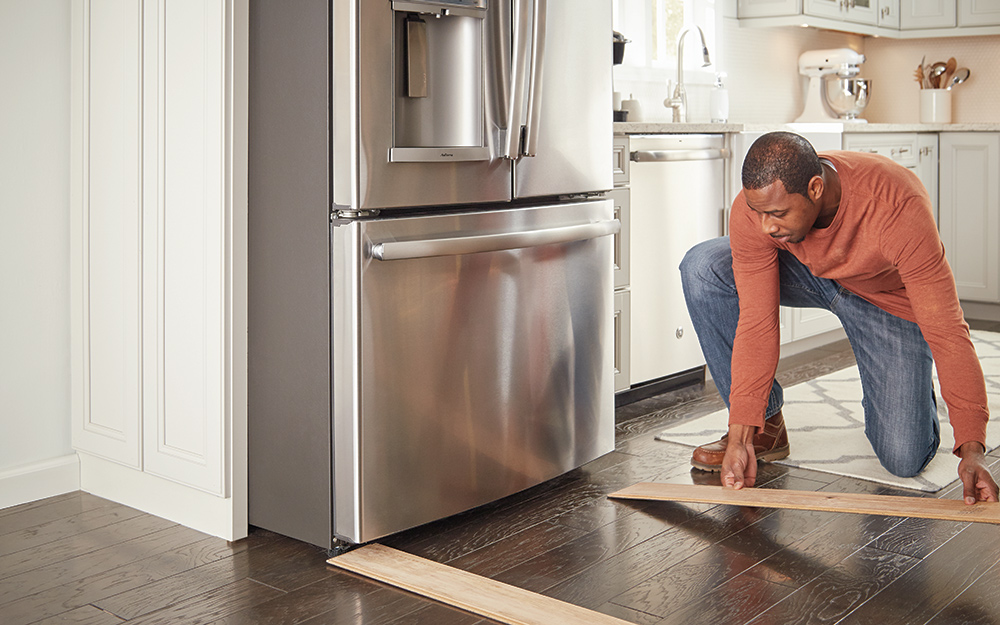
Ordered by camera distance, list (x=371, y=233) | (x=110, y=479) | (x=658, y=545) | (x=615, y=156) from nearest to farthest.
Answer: (x=371, y=233)
(x=658, y=545)
(x=110, y=479)
(x=615, y=156)

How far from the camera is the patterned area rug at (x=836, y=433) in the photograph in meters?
2.51

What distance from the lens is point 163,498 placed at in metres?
2.25

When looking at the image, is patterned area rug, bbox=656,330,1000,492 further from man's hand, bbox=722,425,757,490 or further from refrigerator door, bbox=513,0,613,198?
refrigerator door, bbox=513,0,613,198

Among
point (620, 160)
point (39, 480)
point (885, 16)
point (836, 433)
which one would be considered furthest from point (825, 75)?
point (39, 480)

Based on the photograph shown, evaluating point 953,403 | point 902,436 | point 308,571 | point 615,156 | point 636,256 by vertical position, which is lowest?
point 308,571

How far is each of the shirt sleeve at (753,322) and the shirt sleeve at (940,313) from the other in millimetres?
263

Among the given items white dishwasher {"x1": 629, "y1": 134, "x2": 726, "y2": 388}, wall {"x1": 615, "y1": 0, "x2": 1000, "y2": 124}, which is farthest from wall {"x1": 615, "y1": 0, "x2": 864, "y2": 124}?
white dishwasher {"x1": 629, "y1": 134, "x2": 726, "y2": 388}

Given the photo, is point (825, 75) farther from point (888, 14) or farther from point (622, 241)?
point (622, 241)

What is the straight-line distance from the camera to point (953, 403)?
1.97 meters

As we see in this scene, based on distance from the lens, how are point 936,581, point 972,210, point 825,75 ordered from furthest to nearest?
point 825,75 < point 972,210 < point 936,581

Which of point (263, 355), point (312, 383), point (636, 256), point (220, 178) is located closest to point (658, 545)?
point (312, 383)

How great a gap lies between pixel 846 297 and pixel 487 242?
94cm

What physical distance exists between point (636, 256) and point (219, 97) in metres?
1.58

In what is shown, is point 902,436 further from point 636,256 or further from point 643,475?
point 636,256
